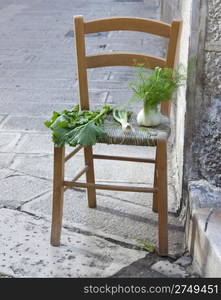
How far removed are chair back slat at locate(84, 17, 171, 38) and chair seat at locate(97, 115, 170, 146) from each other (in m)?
0.44

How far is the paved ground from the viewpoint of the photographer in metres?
2.39

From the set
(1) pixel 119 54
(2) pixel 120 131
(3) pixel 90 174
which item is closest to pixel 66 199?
(3) pixel 90 174

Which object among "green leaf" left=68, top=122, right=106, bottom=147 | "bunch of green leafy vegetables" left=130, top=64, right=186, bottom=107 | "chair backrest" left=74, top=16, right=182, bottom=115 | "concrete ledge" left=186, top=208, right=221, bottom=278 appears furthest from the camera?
"chair backrest" left=74, top=16, right=182, bottom=115

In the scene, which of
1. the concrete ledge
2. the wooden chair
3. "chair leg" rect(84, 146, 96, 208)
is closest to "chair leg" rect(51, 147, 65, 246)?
the wooden chair

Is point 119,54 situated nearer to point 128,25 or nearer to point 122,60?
point 122,60

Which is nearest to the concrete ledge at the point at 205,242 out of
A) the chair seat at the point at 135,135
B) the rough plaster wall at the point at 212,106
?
the rough plaster wall at the point at 212,106

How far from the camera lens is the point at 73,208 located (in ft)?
9.43

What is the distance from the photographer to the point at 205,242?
2236 mm

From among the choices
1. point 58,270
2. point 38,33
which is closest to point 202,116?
point 58,270

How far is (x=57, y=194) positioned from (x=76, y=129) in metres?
0.31

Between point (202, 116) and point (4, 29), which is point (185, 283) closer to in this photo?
point (202, 116)

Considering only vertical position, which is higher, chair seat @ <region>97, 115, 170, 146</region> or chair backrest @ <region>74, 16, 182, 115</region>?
chair backrest @ <region>74, 16, 182, 115</region>

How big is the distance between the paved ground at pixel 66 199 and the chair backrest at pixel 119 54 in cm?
57

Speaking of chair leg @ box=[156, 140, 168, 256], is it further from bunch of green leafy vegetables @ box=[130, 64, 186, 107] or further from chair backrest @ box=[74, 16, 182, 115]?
chair backrest @ box=[74, 16, 182, 115]
